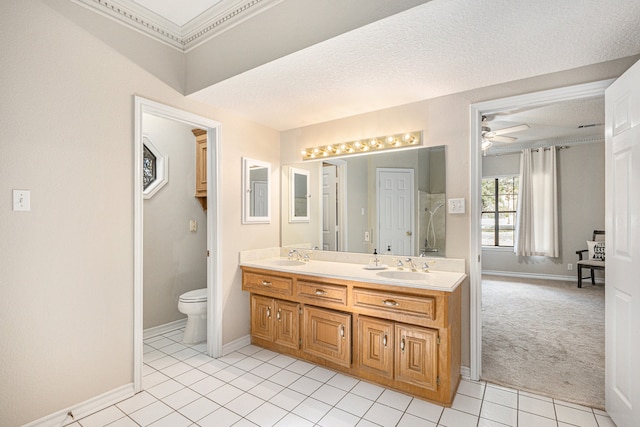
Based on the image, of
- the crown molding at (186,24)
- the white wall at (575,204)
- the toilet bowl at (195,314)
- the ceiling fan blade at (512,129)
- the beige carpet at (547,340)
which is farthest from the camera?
the white wall at (575,204)

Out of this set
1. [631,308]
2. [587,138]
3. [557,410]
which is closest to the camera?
[631,308]

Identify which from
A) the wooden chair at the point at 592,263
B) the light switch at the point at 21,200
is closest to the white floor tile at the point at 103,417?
the light switch at the point at 21,200

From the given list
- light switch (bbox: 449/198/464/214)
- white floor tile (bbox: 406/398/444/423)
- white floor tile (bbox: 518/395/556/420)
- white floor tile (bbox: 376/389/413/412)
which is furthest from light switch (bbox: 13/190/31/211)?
white floor tile (bbox: 518/395/556/420)

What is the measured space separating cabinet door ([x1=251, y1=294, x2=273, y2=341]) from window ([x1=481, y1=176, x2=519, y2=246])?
5593mm

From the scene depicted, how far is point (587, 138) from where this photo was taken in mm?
5434

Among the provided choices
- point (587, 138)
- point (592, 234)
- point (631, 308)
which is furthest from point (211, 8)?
point (592, 234)

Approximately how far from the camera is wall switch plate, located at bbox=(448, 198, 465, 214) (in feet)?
8.13

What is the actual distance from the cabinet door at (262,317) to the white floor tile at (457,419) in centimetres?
156

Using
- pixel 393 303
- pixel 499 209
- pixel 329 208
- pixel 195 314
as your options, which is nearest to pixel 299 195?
pixel 329 208

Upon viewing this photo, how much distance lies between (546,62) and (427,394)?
2303 mm

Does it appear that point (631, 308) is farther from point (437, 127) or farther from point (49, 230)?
point (49, 230)

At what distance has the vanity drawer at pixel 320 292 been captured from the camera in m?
2.42

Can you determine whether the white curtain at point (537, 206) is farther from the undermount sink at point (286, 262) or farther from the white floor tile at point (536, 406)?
the undermount sink at point (286, 262)

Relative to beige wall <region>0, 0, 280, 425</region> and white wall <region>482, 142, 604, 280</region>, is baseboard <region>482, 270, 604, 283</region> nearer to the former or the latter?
white wall <region>482, 142, 604, 280</region>
